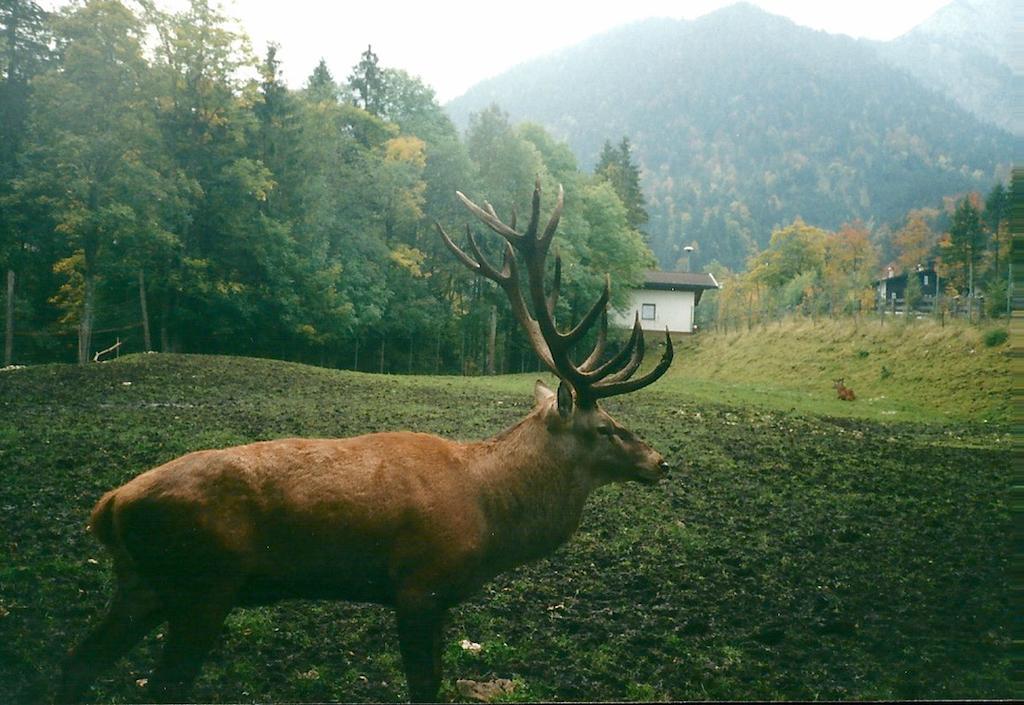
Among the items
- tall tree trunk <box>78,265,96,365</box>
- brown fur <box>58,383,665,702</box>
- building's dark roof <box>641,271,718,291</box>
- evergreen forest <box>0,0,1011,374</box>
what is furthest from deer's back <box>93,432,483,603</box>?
building's dark roof <box>641,271,718,291</box>

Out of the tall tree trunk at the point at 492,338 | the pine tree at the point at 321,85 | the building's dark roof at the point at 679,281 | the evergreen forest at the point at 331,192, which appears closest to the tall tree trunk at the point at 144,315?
the evergreen forest at the point at 331,192

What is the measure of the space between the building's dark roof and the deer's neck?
1.75 metres

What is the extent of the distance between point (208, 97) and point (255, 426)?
141cm

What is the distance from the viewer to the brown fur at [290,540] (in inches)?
70.4

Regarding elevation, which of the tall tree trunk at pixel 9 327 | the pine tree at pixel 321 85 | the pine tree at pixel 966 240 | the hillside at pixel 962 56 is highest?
the hillside at pixel 962 56

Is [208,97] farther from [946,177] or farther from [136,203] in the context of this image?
[946,177]

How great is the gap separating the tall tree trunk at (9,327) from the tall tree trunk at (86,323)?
9.8 inches

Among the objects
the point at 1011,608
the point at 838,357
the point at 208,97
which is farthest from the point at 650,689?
the point at 838,357

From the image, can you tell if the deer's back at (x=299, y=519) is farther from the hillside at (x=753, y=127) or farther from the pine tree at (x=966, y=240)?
the pine tree at (x=966, y=240)

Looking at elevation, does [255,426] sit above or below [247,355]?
below

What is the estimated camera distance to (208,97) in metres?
3.26

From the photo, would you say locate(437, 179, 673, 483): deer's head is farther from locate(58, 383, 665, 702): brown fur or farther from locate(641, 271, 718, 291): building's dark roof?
locate(641, 271, 718, 291): building's dark roof

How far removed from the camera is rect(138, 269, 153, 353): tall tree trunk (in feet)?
10.3

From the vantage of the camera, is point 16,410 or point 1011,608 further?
point 16,410
